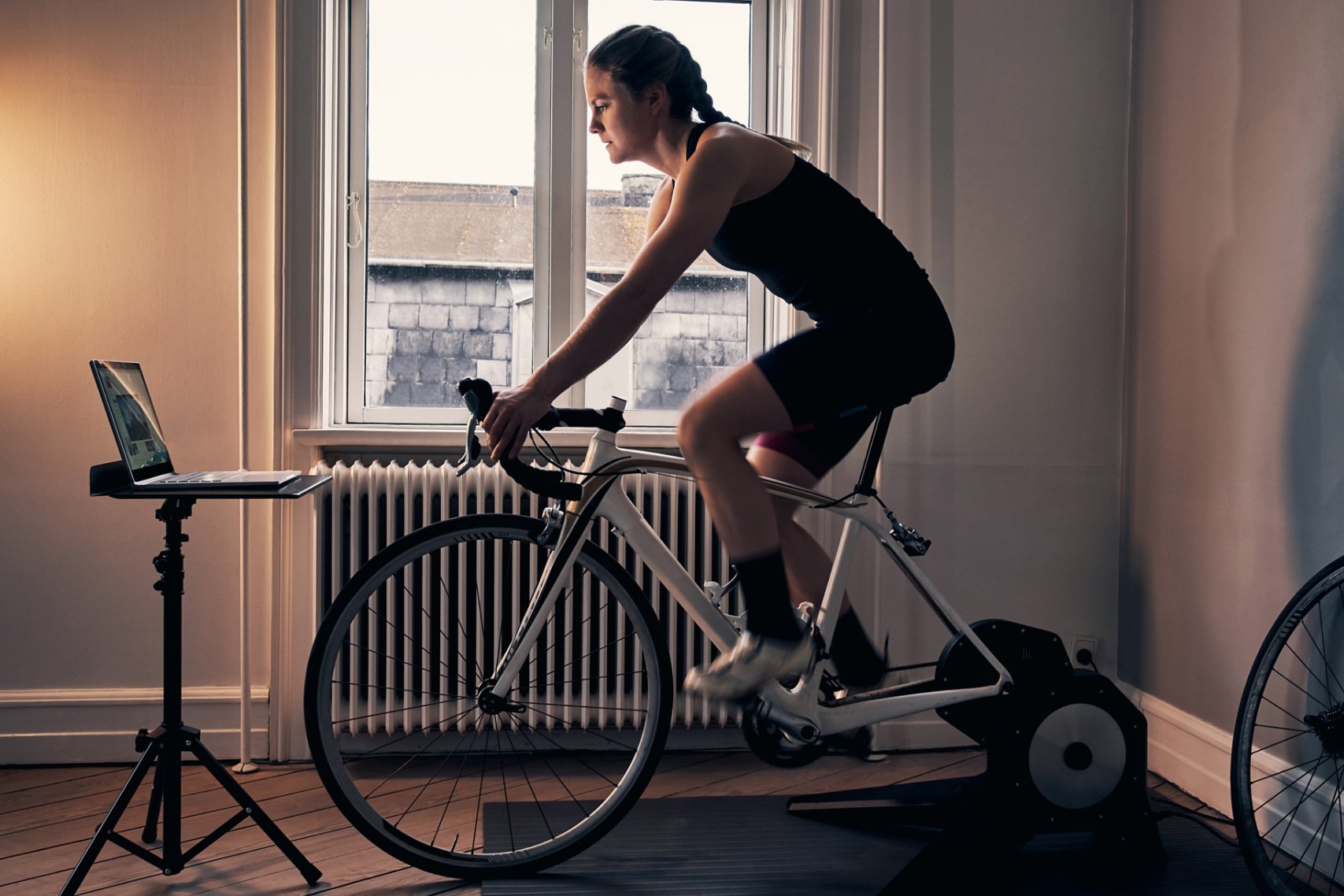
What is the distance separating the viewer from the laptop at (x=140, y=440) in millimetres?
1646

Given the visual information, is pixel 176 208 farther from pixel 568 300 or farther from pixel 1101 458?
pixel 1101 458

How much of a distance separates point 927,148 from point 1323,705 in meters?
1.45

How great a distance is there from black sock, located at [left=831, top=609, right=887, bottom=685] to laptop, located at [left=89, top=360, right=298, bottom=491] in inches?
38.9

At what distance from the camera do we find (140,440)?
1.76 metres

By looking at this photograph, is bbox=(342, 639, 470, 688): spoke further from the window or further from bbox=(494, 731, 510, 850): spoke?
the window

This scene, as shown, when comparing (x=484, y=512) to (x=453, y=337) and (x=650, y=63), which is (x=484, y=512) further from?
(x=650, y=63)

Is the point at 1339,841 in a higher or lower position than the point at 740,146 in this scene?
lower

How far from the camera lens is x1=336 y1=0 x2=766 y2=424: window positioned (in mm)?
2604

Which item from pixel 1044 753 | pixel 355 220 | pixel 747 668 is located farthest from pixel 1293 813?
pixel 355 220

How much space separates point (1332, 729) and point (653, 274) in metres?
1.26

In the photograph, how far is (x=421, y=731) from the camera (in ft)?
7.89

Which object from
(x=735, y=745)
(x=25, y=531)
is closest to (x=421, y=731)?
(x=735, y=745)

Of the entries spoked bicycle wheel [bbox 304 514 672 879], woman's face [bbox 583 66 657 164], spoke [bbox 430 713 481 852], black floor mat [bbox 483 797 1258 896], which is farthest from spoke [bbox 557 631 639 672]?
woman's face [bbox 583 66 657 164]

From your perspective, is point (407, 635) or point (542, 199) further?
point (542, 199)
